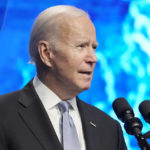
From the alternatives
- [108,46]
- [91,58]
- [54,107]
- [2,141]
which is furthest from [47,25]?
[108,46]

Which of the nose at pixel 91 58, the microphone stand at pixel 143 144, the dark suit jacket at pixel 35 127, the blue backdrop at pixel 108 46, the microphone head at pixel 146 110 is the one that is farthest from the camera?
the blue backdrop at pixel 108 46

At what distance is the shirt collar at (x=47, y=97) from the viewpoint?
1896mm

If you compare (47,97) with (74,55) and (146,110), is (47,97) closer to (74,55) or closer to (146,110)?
(74,55)

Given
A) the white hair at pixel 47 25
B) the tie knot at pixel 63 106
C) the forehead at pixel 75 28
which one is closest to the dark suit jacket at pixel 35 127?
the tie knot at pixel 63 106

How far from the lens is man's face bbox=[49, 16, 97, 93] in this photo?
185 cm

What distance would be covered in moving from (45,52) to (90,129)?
45 centimetres

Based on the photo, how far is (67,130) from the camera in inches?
72.2

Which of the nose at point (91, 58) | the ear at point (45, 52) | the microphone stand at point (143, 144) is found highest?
the ear at point (45, 52)

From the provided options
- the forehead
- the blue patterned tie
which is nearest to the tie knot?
the blue patterned tie

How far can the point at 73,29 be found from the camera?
191cm

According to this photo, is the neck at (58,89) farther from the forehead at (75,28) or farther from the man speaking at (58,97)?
the forehead at (75,28)

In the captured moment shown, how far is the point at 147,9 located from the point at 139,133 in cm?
208

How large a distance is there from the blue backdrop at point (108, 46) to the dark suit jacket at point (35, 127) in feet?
3.72

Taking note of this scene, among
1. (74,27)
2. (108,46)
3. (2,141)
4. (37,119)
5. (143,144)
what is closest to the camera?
(143,144)
